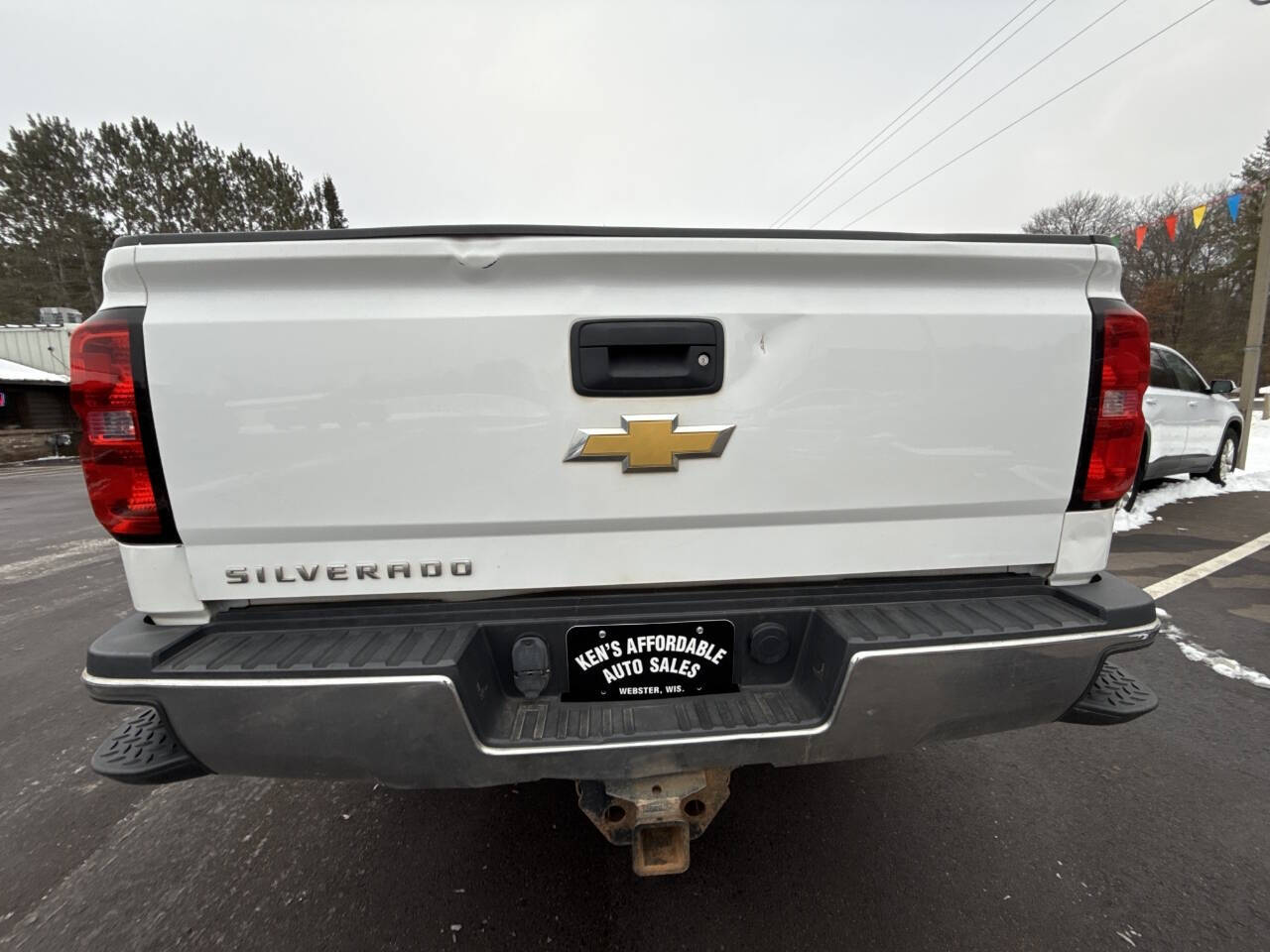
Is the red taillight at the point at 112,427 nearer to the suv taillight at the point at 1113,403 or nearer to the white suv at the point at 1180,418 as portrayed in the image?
→ the suv taillight at the point at 1113,403

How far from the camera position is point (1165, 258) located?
2870cm

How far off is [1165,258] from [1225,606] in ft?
116

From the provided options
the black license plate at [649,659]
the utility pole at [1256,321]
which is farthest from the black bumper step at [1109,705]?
the utility pole at [1256,321]

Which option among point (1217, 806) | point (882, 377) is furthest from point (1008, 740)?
point (882, 377)

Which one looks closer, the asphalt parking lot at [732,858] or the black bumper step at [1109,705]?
the black bumper step at [1109,705]

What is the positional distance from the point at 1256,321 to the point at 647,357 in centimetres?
1275

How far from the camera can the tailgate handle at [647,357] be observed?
1.37m

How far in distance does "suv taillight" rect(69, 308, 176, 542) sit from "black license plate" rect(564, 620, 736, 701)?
41.0 inches

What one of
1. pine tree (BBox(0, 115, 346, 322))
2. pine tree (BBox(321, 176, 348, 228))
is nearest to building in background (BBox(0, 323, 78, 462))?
pine tree (BBox(0, 115, 346, 322))

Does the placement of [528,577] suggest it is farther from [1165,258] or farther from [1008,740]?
[1165,258]

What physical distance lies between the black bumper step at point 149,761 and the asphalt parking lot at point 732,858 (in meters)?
0.73

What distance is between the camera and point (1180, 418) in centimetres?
685

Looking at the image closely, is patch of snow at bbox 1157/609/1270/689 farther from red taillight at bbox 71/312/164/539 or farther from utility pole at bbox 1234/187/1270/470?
utility pole at bbox 1234/187/1270/470

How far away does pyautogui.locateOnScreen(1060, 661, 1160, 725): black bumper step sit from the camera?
1550 millimetres
